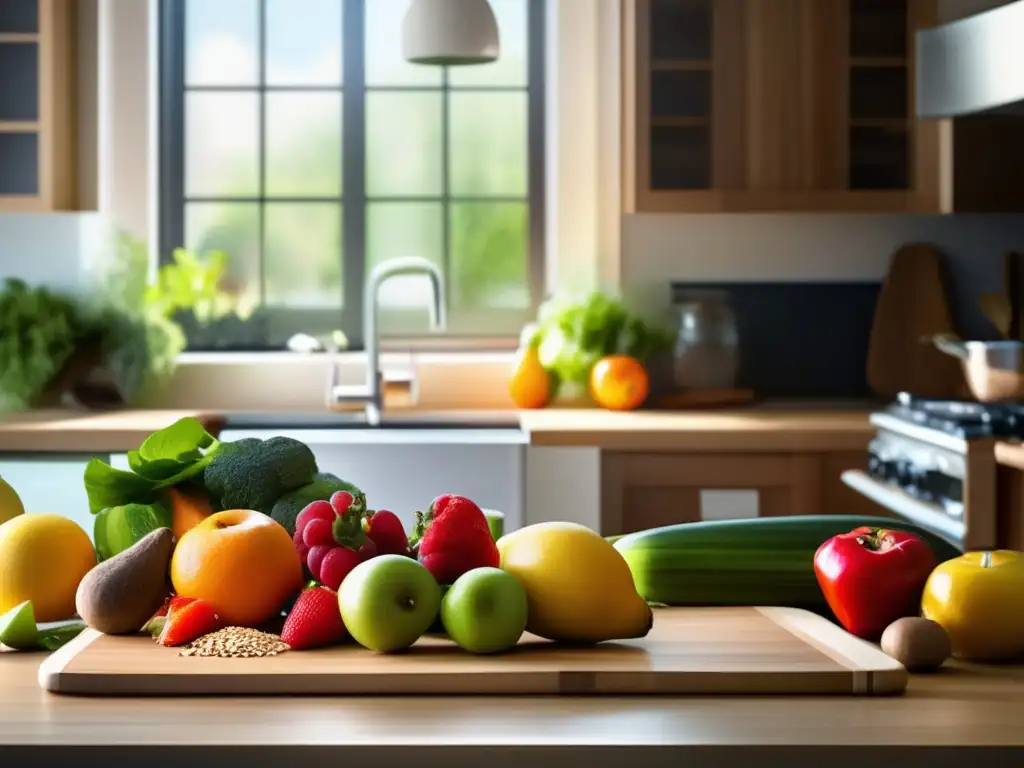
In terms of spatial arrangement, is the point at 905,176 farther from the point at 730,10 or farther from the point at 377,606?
the point at 377,606

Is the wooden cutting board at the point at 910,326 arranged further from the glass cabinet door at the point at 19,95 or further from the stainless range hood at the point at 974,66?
the glass cabinet door at the point at 19,95

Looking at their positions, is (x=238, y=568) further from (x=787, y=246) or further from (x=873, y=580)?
(x=787, y=246)

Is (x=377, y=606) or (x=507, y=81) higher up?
(x=507, y=81)

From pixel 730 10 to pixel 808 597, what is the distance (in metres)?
2.74

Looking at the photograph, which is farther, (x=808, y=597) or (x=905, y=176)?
(x=905, y=176)

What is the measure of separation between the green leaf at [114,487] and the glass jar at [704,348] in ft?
9.42

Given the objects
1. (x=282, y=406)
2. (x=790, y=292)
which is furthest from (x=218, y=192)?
(x=790, y=292)

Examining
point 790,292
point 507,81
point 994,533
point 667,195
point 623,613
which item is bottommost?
point 994,533

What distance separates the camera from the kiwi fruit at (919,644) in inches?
47.8

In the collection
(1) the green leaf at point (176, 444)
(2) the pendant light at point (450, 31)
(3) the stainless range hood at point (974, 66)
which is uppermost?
(2) the pendant light at point (450, 31)

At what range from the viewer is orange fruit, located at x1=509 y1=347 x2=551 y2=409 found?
13.3ft

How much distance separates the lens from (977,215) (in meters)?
4.27

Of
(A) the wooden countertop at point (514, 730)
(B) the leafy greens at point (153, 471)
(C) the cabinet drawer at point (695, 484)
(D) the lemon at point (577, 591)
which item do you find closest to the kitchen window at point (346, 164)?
(C) the cabinet drawer at point (695, 484)

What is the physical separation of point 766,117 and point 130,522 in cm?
285
